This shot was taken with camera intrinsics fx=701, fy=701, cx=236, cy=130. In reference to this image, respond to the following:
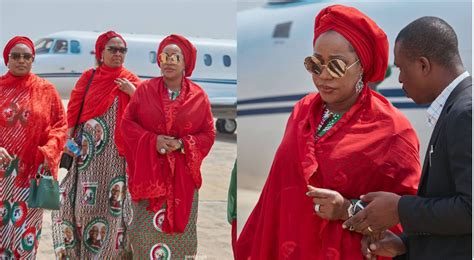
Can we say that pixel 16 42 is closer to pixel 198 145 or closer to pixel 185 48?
pixel 185 48

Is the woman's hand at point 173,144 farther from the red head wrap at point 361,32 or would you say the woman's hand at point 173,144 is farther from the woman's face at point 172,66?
the red head wrap at point 361,32

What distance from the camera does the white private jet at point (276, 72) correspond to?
568cm

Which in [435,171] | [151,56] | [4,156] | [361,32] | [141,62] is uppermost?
[361,32]

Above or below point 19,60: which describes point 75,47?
below

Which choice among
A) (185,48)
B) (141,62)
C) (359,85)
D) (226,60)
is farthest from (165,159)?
(226,60)

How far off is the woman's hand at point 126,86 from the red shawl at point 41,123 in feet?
1.56

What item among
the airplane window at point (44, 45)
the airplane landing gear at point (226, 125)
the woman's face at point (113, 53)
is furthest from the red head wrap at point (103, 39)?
the airplane landing gear at point (226, 125)

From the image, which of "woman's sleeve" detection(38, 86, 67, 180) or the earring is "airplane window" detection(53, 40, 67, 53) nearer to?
"woman's sleeve" detection(38, 86, 67, 180)

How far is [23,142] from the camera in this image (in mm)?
5180

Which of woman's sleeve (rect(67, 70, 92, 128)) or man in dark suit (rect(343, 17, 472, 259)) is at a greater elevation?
man in dark suit (rect(343, 17, 472, 259))

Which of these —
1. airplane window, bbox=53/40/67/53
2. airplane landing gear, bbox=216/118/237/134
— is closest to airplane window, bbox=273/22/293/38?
airplane window, bbox=53/40/67/53

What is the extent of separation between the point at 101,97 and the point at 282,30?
86.0 inches

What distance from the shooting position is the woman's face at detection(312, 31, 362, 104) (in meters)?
2.37

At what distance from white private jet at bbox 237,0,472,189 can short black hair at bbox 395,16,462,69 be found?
136 inches
